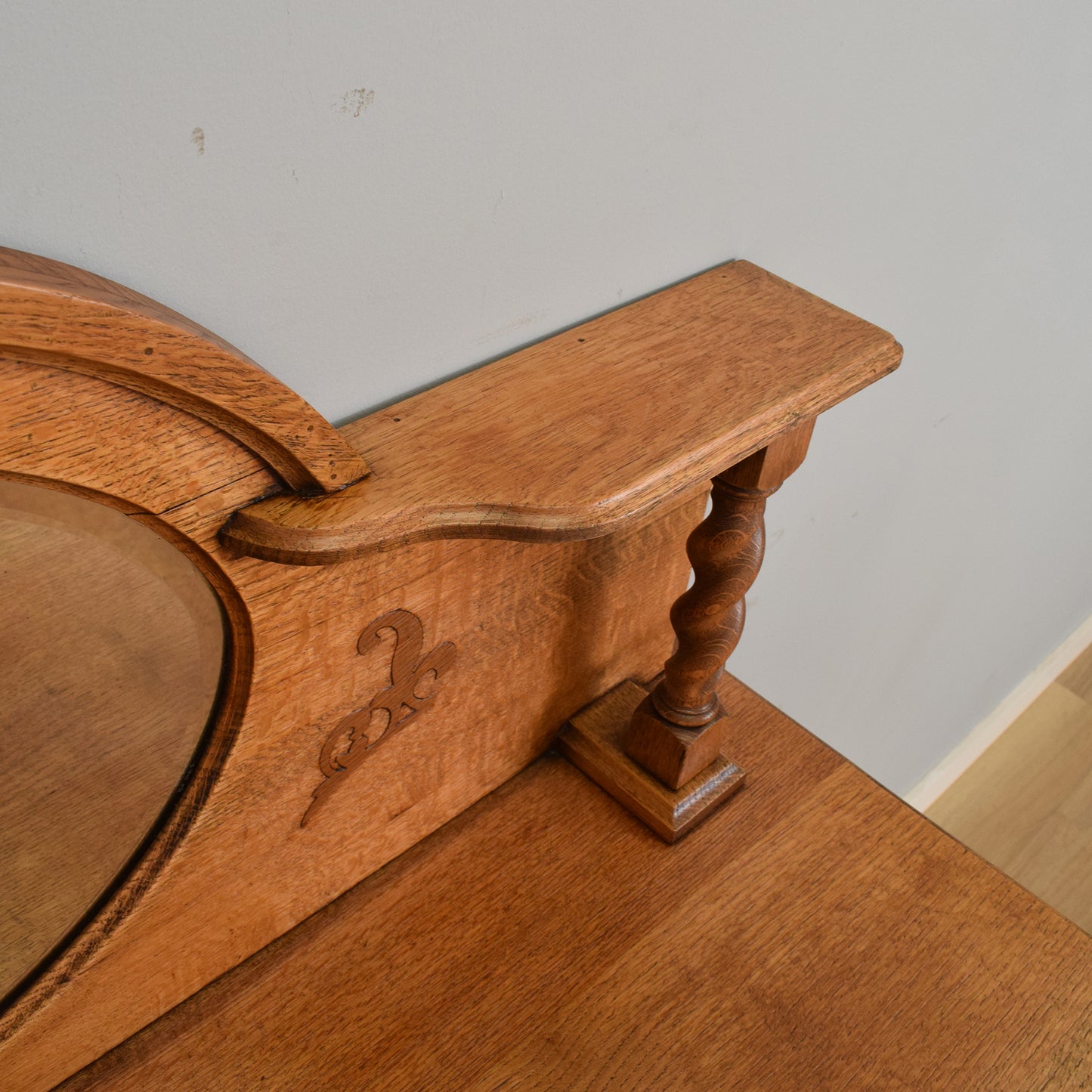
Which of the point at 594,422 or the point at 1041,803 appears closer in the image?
the point at 594,422

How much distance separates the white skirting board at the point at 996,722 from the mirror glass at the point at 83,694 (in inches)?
62.3

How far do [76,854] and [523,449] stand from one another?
1.01 feet

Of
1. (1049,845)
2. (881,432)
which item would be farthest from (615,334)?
(1049,845)

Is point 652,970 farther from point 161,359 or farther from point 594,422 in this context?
point 161,359

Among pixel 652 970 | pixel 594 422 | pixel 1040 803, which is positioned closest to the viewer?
pixel 594 422

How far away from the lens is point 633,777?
79 cm

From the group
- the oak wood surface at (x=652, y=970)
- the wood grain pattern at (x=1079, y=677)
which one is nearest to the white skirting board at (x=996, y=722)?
the wood grain pattern at (x=1079, y=677)

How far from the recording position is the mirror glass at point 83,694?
448 mm

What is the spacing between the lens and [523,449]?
532 mm

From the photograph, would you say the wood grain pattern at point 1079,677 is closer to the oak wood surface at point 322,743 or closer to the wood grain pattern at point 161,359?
the oak wood surface at point 322,743

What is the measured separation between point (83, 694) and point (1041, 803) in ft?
6.23

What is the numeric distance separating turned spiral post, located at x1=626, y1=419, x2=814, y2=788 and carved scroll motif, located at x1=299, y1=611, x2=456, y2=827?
6.7 inches

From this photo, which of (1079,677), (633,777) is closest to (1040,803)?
(1079,677)

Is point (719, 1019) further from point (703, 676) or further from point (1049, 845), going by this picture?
point (1049, 845)
